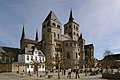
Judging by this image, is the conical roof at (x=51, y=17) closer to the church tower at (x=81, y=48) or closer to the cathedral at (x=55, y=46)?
the cathedral at (x=55, y=46)

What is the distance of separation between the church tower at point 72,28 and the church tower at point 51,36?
15.9 meters

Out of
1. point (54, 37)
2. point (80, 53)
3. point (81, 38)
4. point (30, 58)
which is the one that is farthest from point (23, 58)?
point (81, 38)

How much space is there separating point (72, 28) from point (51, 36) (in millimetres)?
23938

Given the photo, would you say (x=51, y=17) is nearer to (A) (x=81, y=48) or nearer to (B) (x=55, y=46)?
(B) (x=55, y=46)

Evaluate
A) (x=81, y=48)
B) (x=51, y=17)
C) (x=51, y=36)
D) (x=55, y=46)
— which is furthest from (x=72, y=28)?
(x=51, y=36)

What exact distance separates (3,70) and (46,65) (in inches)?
697

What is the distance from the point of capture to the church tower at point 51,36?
7519cm

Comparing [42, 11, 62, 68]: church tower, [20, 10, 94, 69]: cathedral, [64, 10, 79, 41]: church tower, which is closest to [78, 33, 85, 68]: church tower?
[20, 10, 94, 69]: cathedral

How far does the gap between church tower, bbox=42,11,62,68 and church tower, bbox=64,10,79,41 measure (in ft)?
52.3

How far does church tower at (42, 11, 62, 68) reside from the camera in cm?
7519

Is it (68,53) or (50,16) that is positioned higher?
(50,16)

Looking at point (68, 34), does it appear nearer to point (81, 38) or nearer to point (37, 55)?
point (81, 38)

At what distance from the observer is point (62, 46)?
269 feet

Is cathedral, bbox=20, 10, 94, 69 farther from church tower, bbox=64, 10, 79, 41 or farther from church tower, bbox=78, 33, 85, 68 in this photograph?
church tower, bbox=64, 10, 79, 41
